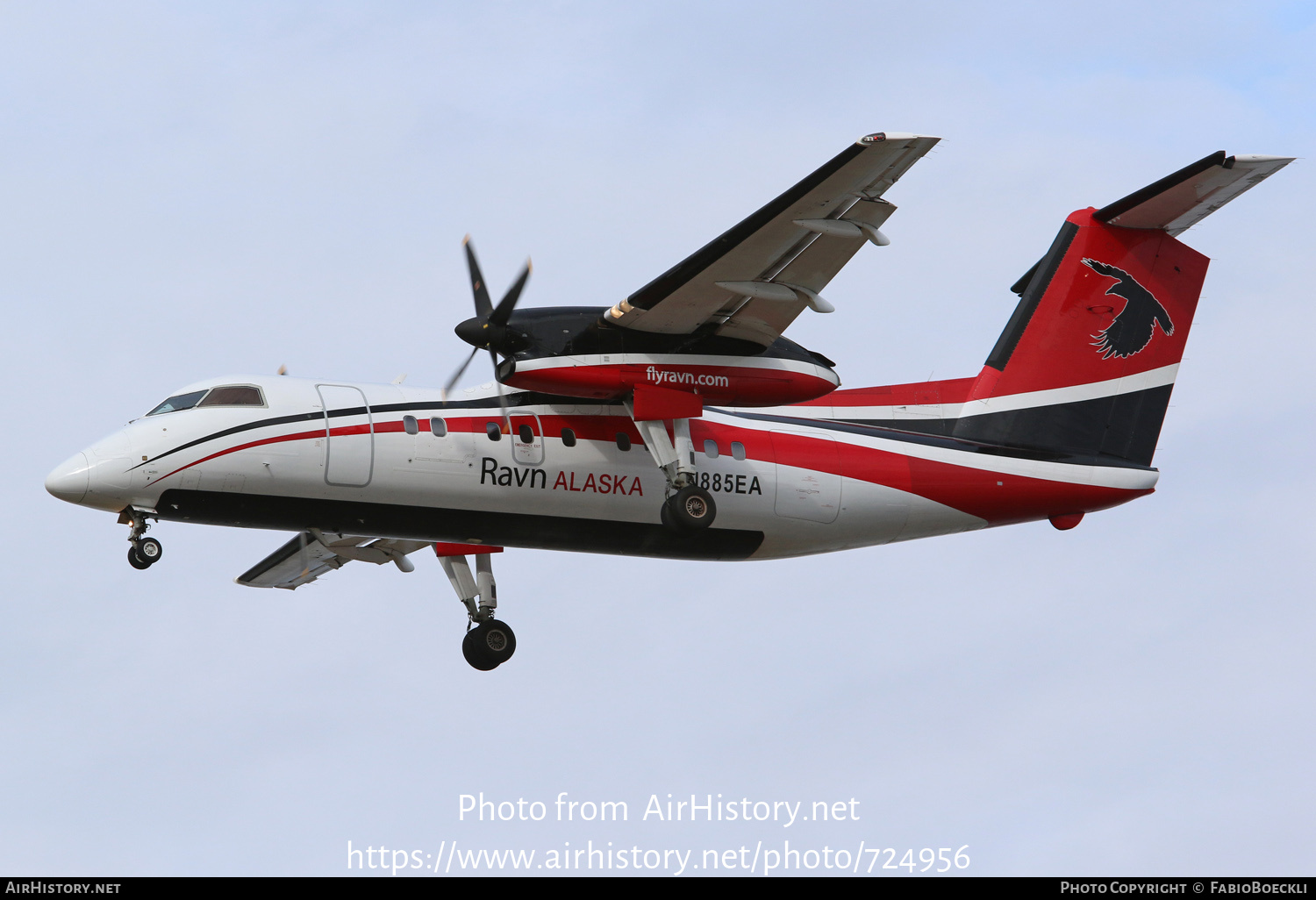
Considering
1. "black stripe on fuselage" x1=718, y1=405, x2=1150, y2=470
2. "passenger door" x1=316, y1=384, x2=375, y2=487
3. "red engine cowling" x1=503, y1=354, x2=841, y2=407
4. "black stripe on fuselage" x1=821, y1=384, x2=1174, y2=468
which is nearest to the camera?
"passenger door" x1=316, y1=384, x2=375, y2=487

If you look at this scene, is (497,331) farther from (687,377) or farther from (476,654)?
(476,654)

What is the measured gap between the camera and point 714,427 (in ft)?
53.3

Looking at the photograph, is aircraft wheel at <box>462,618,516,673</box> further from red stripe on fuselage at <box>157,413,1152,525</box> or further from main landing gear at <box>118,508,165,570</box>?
main landing gear at <box>118,508,165,570</box>

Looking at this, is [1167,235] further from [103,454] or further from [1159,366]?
[103,454]

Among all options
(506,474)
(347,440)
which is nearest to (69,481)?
(347,440)

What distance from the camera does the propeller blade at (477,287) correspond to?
1516 cm

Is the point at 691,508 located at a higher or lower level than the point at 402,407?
lower

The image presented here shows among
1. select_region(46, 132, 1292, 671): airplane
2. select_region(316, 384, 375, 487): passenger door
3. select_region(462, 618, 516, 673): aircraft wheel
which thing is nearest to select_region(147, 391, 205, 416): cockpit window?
select_region(46, 132, 1292, 671): airplane

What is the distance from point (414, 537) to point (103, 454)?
3255 mm

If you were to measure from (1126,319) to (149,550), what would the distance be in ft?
39.1

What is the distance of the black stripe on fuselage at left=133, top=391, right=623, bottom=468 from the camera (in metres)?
13.8

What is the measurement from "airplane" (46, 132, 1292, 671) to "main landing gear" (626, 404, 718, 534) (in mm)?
27

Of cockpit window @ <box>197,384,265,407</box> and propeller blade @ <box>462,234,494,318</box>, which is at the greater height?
propeller blade @ <box>462,234,494,318</box>
